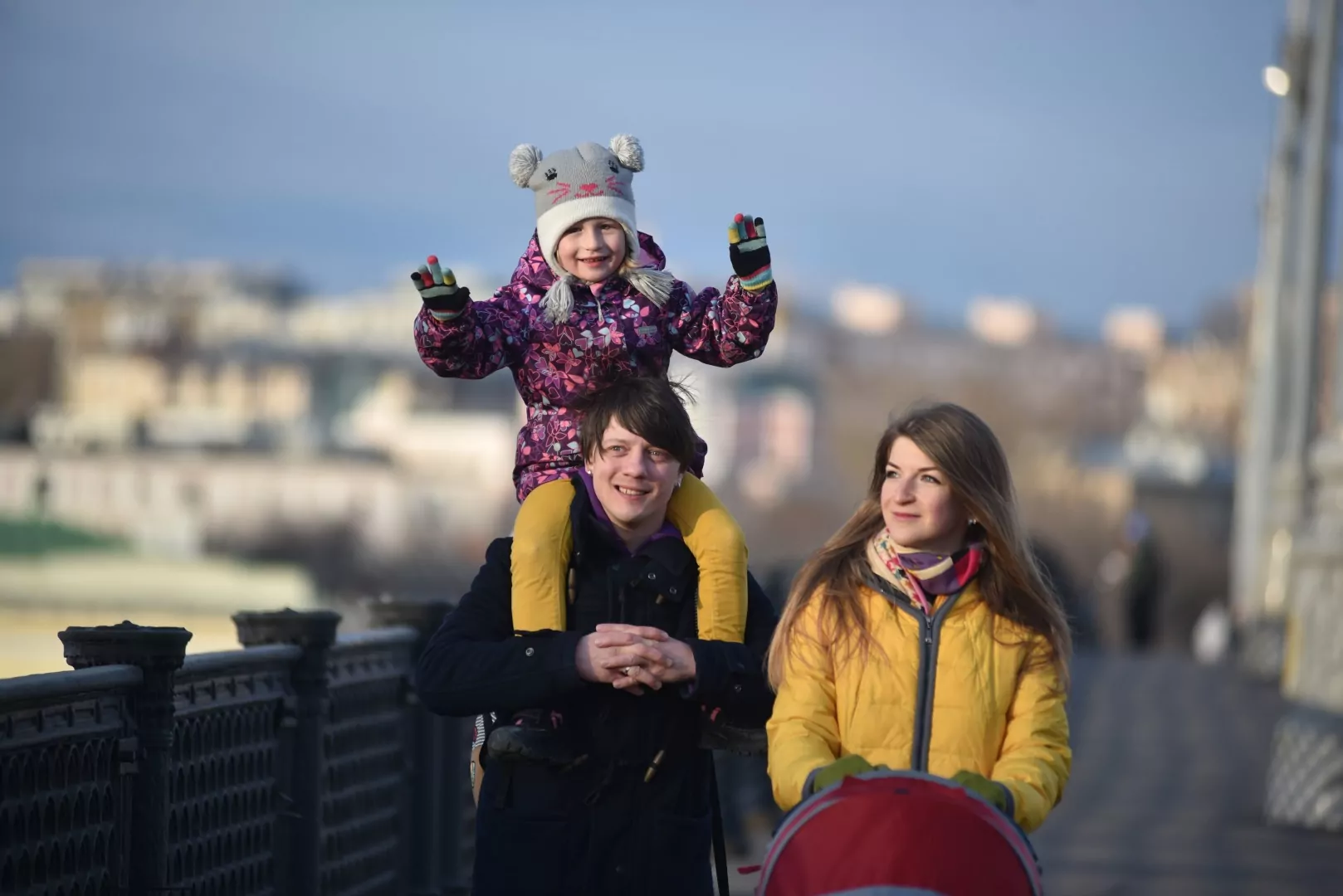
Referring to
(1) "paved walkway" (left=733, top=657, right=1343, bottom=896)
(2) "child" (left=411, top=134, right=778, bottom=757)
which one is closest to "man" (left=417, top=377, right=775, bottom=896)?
(2) "child" (left=411, top=134, right=778, bottom=757)

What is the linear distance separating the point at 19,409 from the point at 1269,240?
12401cm

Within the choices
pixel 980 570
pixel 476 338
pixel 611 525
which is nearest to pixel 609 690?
pixel 611 525

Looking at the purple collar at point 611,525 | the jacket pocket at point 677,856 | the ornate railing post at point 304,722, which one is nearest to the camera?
the jacket pocket at point 677,856

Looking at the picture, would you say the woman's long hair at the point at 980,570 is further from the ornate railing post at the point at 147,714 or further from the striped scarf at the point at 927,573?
the ornate railing post at the point at 147,714

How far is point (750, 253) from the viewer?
5.63 meters

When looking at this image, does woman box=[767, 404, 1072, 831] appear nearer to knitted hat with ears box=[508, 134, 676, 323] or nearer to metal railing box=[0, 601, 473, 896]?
knitted hat with ears box=[508, 134, 676, 323]

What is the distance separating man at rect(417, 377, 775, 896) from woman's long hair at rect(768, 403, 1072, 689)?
212 millimetres

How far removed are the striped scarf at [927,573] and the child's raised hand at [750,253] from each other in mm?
830

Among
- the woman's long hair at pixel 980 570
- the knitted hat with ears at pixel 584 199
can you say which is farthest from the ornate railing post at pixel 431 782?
the woman's long hair at pixel 980 570

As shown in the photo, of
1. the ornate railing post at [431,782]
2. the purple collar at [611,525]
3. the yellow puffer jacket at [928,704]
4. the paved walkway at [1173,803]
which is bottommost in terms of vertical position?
the paved walkway at [1173,803]

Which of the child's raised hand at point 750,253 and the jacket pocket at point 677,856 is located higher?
the child's raised hand at point 750,253

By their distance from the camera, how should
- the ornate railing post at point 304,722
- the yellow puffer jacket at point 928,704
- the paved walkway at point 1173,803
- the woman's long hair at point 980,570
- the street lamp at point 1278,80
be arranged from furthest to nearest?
the street lamp at point 1278,80
the paved walkway at point 1173,803
the ornate railing post at point 304,722
the woman's long hair at point 980,570
the yellow puffer jacket at point 928,704

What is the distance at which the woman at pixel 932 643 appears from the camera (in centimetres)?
490

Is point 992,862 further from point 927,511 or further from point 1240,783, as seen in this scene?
point 1240,783
